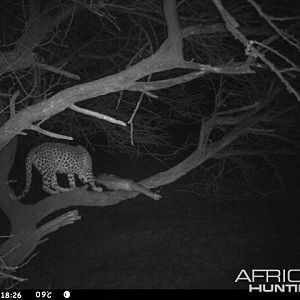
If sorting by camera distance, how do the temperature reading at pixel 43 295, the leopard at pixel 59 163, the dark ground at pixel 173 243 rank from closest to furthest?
the temperature reading at pixel 43 295 → the dark ground at pixel 173 243 → the leopard at pixel 59 163

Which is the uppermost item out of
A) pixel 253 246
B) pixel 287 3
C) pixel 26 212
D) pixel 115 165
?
pixel 115 165

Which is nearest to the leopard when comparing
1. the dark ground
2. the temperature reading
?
the dark ground

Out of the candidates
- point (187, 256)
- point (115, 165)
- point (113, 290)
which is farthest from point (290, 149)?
point (115, 165)

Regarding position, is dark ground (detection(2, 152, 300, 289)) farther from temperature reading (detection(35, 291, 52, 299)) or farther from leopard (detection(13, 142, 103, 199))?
leopard (detection(13, 142, 103, 199))

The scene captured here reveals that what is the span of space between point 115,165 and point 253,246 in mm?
7230

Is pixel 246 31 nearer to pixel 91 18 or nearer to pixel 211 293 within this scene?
pixel 91 18

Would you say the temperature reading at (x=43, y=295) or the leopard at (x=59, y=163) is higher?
the leopard at (x=59, y=163)

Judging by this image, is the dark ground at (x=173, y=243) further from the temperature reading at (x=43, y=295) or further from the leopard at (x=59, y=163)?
the leopard at (x=59, y=163)

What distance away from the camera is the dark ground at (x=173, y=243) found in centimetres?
712

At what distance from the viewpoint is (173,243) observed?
845 centimetres

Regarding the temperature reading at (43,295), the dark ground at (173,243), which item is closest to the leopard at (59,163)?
the dark ground at (173,243)

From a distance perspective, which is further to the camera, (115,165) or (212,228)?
(115,165)

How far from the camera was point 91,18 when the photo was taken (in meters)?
6.82

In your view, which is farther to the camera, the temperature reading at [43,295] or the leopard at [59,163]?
the leopard at [59,163]
